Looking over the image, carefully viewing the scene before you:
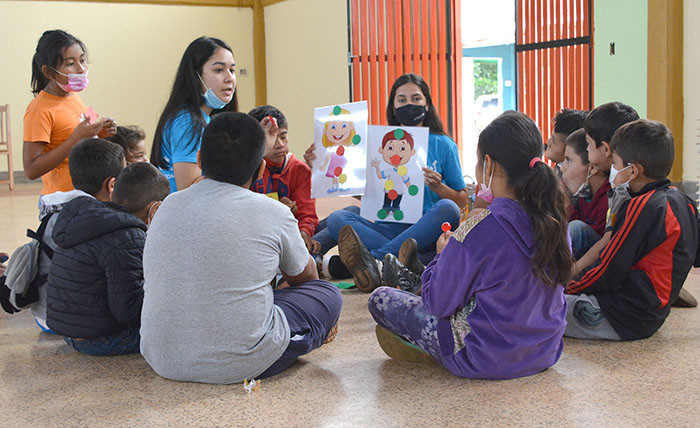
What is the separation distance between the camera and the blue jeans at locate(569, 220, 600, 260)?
3.04 m

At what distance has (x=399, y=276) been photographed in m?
3.15

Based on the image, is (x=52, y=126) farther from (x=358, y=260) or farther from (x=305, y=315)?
(x=305, y=315)

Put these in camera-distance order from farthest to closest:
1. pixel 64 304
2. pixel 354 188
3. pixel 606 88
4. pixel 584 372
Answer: pixel 606 88, pixel 354 188, pixel 64 304, pixel 584 372

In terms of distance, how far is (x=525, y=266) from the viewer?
206cm

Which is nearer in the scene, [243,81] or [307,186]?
[307,186]

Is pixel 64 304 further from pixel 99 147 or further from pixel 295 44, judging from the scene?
pixel 295 44

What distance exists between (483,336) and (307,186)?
1.84 m

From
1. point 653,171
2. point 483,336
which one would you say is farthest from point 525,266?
point 653,171

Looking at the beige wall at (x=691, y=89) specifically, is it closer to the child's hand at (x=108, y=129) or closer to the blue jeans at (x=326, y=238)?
the blue jeans at (x=326, y=238)

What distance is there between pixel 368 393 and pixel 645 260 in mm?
A: 1102

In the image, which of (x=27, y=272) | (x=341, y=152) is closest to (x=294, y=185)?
(x=341, y=152)

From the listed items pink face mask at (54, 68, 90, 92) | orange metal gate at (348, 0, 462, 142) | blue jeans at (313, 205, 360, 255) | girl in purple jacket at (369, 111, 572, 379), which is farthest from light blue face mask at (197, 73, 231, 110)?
orange metal gate at (348, 0, 462, 142)

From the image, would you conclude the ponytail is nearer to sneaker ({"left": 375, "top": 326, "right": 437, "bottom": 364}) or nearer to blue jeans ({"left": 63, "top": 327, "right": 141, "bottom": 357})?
sneaker ({"left": 375, "top": 326, "right": 437, "bottom": 364})

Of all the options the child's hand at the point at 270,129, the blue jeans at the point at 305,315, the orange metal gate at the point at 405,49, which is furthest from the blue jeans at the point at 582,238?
the orange metal gate at the point at 405,49
